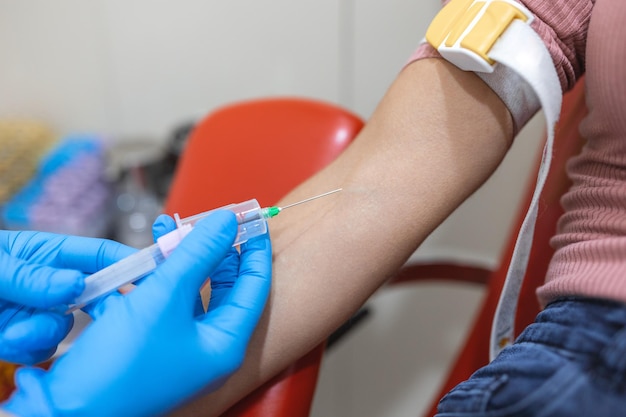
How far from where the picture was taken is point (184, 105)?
1469 millimetres

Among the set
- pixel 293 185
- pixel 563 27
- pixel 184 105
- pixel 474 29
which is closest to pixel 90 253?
pixel 293 185

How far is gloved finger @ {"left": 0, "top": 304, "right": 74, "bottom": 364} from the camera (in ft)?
1.90

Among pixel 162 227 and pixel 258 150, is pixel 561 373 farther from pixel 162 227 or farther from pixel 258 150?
pixel 258 150

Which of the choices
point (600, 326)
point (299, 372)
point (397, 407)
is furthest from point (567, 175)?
point (397, 407)

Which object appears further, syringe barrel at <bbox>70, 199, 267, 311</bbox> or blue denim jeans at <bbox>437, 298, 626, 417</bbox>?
syringe barrel at <bbox>70, 199, 267, 311</bbox>

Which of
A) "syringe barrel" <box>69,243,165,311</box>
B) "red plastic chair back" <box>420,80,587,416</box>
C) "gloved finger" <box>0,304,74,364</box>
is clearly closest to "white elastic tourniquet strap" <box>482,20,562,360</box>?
"red plastic chair back" <box>420,80,587,416</box>

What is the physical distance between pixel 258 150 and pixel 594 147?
499 mm

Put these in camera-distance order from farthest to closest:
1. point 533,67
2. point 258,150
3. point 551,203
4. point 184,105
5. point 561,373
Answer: point 184,105
point 258,150
point 551,203
point 533,67
point 561,373

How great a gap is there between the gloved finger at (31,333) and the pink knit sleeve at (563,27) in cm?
62

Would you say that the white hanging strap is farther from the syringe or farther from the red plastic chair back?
the syringe

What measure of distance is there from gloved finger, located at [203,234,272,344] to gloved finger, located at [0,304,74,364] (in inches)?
6.2

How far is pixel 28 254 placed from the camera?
66cm

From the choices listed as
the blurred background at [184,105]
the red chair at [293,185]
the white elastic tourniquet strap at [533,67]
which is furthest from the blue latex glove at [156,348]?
the blurred background at [184,105]

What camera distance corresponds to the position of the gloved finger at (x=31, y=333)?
22.7 inches
